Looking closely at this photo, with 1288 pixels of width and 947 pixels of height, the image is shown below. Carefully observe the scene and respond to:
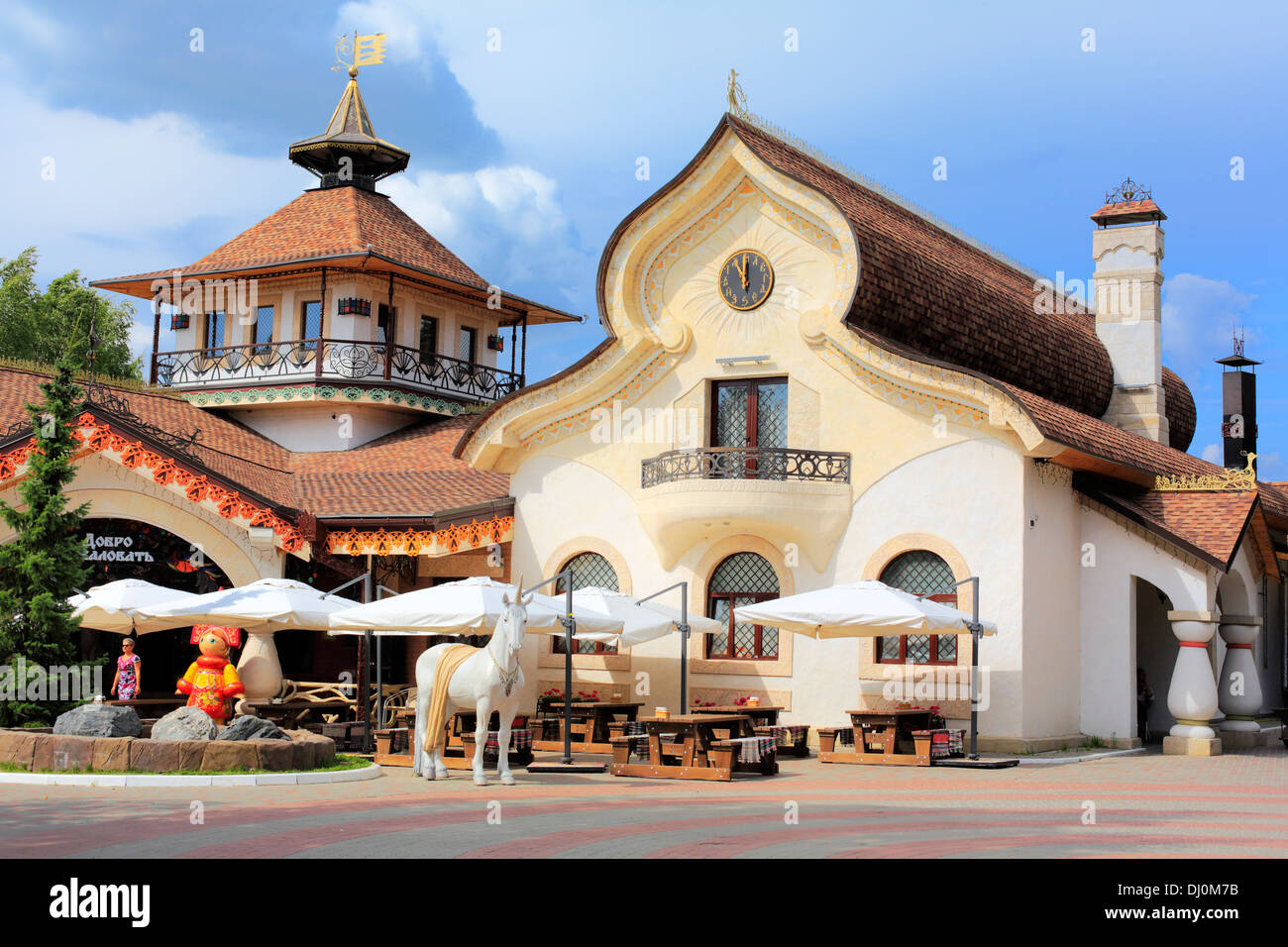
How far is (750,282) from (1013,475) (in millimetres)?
5607

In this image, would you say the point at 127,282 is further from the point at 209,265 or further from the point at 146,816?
the point at 146,816

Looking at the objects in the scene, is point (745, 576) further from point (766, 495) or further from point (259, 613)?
point (259, 613)

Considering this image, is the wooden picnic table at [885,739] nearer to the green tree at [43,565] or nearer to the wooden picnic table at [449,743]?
the wooden picnic table at [449,743]

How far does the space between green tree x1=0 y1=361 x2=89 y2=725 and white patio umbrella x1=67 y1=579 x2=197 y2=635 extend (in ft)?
8.46

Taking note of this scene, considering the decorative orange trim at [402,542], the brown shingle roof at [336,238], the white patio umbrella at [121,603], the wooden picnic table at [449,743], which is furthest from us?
the brown shingle roof at [336,238]

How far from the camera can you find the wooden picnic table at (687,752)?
17.6 metres

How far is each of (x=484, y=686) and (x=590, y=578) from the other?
969 centimetres

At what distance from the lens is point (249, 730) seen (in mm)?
16016

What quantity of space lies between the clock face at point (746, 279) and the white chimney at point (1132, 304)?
8926 mm

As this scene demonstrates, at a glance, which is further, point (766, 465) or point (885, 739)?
point (766, 465)

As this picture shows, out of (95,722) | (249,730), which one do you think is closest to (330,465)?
(249,730)

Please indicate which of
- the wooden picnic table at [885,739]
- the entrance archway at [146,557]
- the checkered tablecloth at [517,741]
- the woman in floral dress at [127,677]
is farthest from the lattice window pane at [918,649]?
the woman in floral dress at [127,677]

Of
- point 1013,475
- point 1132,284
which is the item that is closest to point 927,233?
point 1132,284

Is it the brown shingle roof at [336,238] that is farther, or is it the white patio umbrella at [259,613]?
the brown shingle roof at [336,238]
